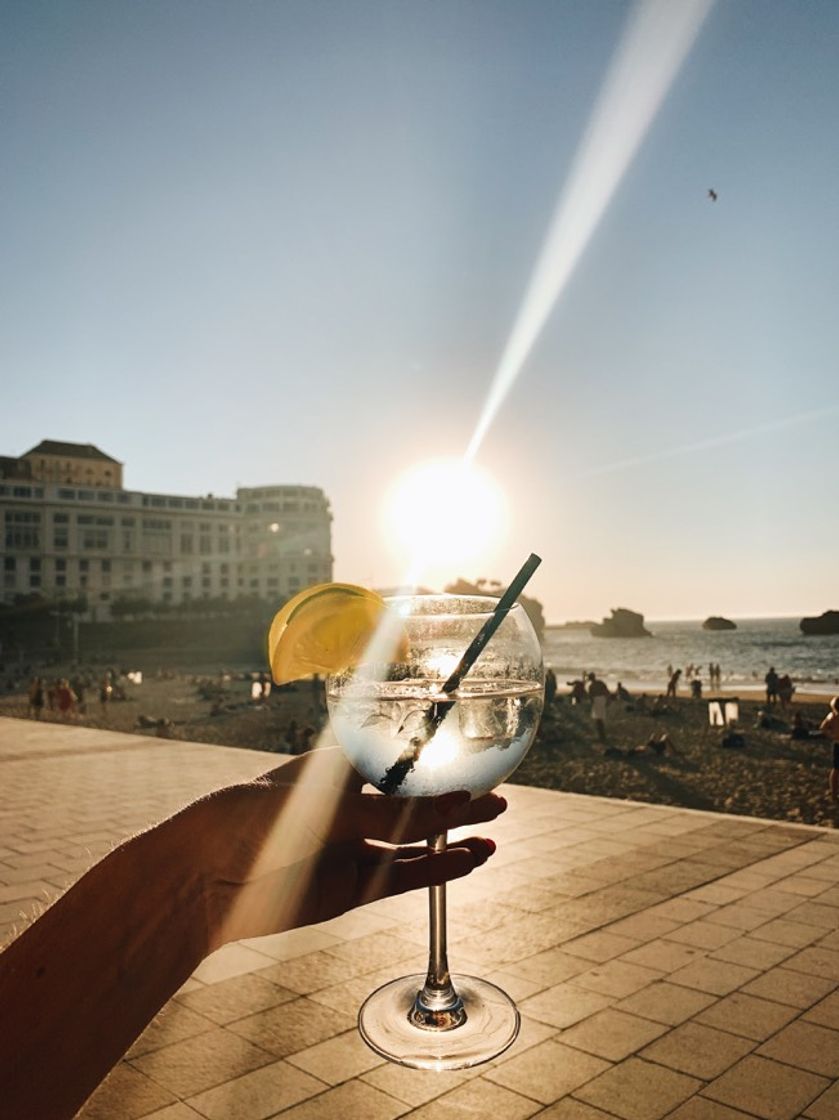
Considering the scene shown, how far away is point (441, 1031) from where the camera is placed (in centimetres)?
209

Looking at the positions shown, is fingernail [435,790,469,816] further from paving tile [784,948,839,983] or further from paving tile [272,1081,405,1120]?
paving tile [784,948,839,983]

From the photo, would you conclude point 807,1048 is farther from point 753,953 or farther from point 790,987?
point 753,953

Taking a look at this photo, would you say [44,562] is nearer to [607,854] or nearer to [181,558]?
[181,558]

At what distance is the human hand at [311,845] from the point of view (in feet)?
3.57

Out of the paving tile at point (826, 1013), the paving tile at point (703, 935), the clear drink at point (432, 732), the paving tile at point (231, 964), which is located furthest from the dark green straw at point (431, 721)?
the paving tile at point (703, 935)

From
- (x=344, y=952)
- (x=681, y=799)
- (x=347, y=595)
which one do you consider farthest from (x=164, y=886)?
(x=681, y=799)

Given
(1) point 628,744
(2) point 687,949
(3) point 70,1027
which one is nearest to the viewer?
(3) point 70,1027

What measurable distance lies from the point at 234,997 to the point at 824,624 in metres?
130

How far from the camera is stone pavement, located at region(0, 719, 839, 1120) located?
3.03m

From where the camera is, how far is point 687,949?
14.6ft

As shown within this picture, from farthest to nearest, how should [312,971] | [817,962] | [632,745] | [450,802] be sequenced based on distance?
[632,745], [312,971], [817,962], [450,802]

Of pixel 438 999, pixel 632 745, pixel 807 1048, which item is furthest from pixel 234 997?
pixel 632 745

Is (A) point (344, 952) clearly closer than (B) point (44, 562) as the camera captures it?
Yes

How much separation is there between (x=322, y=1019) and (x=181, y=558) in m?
135
